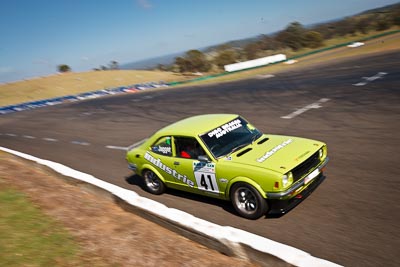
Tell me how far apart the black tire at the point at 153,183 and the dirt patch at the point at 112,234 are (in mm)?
1293

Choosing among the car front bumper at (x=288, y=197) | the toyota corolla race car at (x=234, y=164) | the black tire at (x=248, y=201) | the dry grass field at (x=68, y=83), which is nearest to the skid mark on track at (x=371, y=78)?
the toyota corolla race car at (x=234, y=164)

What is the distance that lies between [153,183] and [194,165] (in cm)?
159

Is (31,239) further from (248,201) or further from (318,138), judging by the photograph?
(318,138)

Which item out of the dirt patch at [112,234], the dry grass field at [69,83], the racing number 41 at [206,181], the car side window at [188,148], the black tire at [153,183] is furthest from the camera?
the dry grass field at [69,83]

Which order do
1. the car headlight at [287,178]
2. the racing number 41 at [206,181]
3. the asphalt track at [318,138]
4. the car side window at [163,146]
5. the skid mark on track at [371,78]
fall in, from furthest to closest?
the skid mark on track at [371,78]
the car side window at [163,146]
the racing number 41 at [206,181]
the car headlight at [287,178]
the asphalt track at [318,138]

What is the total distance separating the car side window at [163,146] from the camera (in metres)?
6.93

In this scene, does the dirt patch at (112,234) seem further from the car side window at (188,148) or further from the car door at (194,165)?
the car side window at (188,148)

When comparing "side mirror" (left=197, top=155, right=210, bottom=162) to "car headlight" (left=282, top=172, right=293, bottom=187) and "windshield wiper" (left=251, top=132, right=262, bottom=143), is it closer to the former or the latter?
"windshield wiper" (left=251, top=132, right=262, bottom=143)

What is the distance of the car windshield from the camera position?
20.6ft

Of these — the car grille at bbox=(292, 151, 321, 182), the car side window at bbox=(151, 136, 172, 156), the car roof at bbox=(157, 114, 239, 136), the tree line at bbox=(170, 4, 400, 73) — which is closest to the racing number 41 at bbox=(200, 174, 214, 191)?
the car roof at bbox=(157, 114, 239, 136)

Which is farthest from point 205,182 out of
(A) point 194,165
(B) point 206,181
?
(A) point 194,165

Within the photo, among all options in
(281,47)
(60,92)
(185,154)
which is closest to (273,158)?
(185,154)

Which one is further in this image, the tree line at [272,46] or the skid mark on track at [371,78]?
the tree line at [272,46]

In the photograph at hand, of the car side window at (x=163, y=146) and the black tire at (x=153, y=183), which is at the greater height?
the car side window at (x=163, y=146)
